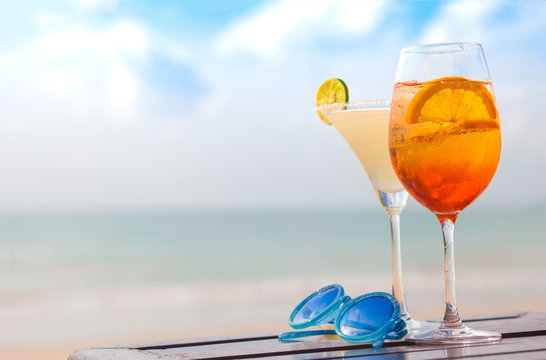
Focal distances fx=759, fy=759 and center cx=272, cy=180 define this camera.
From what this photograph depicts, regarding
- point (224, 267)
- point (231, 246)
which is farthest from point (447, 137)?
point (231, 246)

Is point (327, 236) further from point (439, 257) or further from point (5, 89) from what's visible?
point (5, 89)

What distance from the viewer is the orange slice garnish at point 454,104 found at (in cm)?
119

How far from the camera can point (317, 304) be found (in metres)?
1.32

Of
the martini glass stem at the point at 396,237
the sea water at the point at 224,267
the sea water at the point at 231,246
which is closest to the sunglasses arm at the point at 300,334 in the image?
the martini glass stem at the point at 396,237

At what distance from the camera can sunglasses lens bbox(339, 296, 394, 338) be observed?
3.90 feet

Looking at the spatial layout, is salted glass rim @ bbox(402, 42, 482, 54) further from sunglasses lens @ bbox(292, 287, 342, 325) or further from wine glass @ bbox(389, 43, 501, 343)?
sunglasses lens @ bbox(292, 287, 342, 325)

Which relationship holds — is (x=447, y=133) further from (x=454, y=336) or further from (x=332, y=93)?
(x=332, y=93)

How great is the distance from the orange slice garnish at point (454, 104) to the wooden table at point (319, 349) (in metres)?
0.35

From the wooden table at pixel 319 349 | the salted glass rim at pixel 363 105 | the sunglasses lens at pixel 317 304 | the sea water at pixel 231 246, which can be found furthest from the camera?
the sea water at pixel 231 246

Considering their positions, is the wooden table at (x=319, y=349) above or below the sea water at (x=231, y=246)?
below

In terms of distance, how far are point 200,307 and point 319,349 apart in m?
8.54

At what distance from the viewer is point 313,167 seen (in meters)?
15.9

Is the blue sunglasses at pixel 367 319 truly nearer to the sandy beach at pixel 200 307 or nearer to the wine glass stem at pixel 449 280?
the wine glass stem at pixel 449 280

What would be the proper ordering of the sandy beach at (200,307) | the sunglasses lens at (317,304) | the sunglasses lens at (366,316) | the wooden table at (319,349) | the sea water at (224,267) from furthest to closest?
the sea water at (224,267)
the sandy beach at (200,307)
the sunglasses lens at (317,304)
the sunglasses lens at (366,316)
the wooden table at (319,349)
